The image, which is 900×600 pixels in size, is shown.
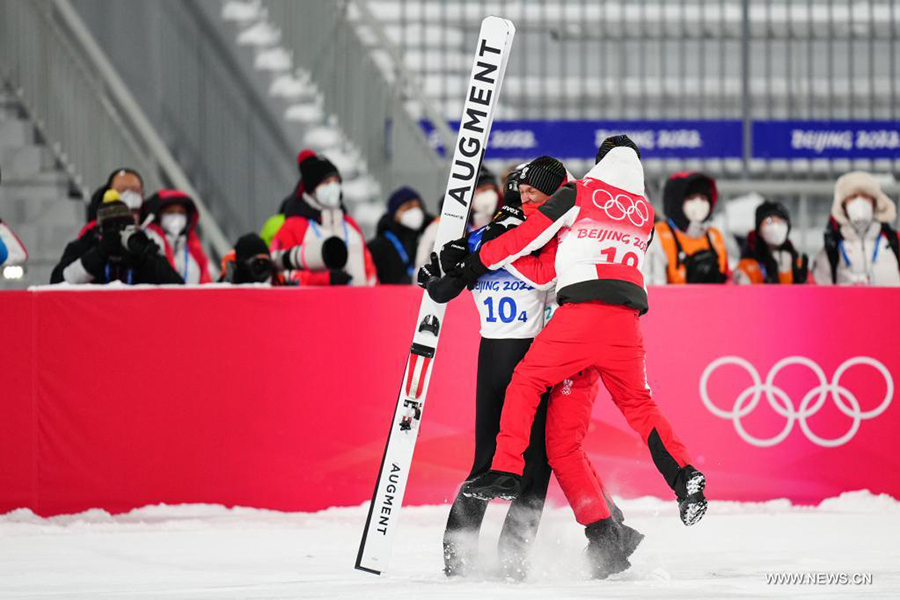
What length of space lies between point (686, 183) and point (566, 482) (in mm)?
2878

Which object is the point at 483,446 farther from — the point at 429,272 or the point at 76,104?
the point at 76,104

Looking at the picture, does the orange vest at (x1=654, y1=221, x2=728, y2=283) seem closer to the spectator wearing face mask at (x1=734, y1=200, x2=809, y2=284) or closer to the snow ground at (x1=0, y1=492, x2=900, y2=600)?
the spectator wearing face mask at (x1=734, y1=200, x2=809, y2=284)

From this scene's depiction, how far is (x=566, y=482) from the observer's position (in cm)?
579

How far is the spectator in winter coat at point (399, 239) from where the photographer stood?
863 centimetres

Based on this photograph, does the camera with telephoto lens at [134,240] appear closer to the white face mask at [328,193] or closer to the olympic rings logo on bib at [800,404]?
the white face mask at [328,193]

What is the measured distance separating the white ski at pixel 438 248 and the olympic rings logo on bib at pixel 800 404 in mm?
2070

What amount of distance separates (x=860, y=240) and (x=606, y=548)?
10.5 feet

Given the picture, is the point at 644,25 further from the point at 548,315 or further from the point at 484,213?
the point at 548,315

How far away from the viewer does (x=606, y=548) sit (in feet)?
19.1

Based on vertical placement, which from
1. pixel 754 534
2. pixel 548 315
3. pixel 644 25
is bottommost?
pixel 754 534

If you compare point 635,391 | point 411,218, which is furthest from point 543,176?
point 411,218

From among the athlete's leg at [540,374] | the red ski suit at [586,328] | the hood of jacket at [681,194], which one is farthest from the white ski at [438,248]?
the hood of jacket at [681,194]

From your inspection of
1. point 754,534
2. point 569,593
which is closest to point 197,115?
point 754,534

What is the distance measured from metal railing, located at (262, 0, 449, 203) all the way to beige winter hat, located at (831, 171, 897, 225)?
3473 mm
